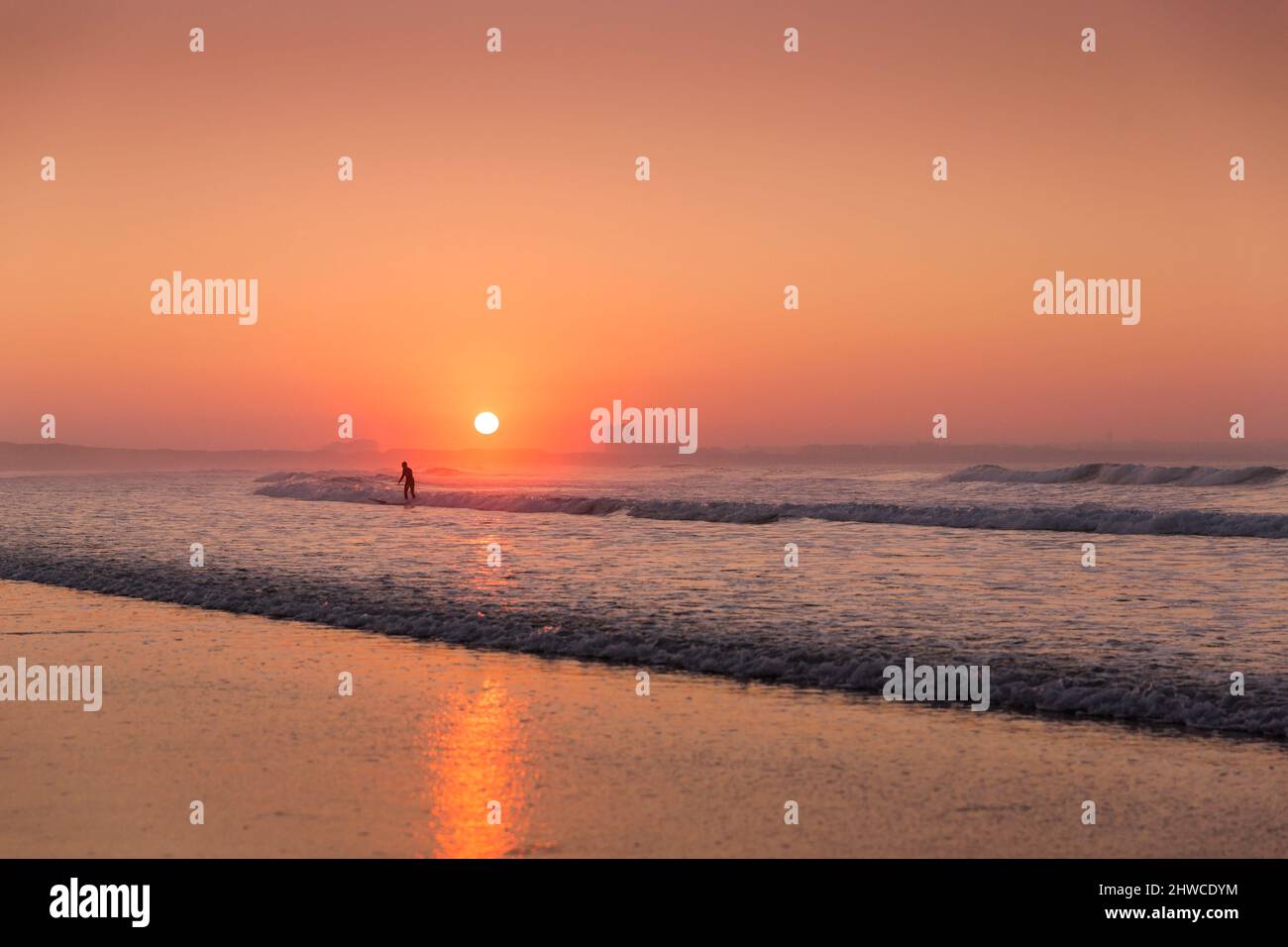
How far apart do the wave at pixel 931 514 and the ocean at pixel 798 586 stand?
8.5 inches

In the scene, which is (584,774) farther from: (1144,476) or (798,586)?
(1144,476)

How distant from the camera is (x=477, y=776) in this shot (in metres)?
8.93

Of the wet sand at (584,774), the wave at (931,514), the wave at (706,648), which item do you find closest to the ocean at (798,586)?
the wave at (706,648)

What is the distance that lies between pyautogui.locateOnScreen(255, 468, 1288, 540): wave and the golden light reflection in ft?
108

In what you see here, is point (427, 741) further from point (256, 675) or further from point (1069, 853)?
point (1069, 853)

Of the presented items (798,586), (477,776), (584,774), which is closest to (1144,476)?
(798,586)

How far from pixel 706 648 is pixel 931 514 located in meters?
32.8

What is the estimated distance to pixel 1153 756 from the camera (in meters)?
9.70

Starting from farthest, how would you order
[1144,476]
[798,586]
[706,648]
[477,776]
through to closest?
[1144,476]
[798,586]
[706,648]
[477,776]

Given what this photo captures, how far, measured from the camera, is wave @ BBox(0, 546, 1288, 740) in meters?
11.5

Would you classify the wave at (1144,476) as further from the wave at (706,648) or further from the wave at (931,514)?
the wave at (706,648)

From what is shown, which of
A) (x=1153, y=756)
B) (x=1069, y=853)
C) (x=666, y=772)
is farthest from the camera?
(x=1153, y=756)
